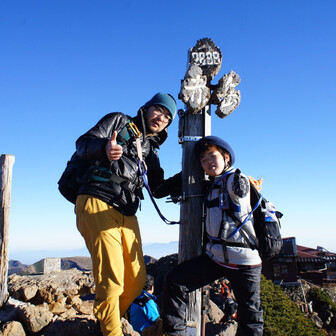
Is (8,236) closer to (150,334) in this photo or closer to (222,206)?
(150,334)

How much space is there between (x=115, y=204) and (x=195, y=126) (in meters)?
1.50

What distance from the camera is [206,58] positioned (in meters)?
4.12

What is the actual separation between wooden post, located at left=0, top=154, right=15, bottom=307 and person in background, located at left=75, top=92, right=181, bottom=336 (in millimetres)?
4250

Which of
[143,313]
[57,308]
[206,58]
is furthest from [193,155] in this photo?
[57,308]

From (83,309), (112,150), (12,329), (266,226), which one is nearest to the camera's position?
(112,150)

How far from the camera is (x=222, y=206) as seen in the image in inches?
124

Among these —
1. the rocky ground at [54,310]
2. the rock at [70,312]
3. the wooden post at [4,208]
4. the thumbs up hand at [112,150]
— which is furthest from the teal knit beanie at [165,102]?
the wooden post at [4,208]

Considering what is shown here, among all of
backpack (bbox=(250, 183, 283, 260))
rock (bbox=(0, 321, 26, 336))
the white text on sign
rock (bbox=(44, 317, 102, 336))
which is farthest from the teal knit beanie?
rock (bbox=(0, 321, 26, 336))

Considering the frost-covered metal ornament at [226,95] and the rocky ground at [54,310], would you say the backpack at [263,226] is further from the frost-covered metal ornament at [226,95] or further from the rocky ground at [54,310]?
the rocky ground at [54,310]

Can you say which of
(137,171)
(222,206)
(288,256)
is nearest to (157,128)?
(137,171)

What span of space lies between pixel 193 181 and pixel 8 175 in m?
5.15

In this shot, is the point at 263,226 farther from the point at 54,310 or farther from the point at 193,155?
the point at 54,310

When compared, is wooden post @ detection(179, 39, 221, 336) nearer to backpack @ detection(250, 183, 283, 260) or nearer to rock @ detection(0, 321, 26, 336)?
backpack @ detection(250, 183, 283, 260)

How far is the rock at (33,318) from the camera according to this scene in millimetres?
4734
